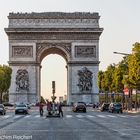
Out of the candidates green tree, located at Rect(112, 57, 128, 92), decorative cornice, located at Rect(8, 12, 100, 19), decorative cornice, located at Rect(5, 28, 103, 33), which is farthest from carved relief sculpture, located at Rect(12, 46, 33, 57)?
green tree, located at Rect(112, 57, 128, 92)

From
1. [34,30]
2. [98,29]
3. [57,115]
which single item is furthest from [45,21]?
[57,115]

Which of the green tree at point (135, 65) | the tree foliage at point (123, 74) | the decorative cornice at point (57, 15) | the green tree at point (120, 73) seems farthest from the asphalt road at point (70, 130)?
the decorative cornice at point (57, 15)

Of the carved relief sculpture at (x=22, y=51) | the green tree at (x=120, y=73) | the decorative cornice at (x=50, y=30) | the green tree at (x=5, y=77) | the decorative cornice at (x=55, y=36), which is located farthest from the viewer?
the decorative cornice at (x=55, y=36)

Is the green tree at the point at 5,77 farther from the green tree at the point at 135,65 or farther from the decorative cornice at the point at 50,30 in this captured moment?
the green tree at the point at 135,65

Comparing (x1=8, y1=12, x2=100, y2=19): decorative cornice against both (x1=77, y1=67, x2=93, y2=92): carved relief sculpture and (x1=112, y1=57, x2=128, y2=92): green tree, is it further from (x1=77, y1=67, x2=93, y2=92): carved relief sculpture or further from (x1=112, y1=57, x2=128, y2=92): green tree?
(x1=112, y1=57, x2=128, y2=92): green tree

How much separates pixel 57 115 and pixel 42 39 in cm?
5890

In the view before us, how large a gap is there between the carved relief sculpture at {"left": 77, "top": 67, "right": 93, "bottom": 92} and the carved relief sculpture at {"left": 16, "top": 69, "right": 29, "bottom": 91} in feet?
32.3

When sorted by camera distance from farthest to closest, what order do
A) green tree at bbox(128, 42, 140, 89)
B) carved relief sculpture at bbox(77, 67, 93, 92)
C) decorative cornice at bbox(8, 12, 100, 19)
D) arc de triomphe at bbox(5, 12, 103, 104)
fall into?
1. carved relief sculpture at bbox(77, 67, 93, 92)
2. decorative cornice at bbox(8, 12, 100, 19)
3. arc de triomphe at bbox(5, 12, 103, 104)
4. green tree at bbox(128, 42, 140, 89)

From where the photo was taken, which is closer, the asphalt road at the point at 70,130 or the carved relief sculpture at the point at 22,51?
the asphalt road at the point at 70,130

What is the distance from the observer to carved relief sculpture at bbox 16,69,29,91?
115 metres

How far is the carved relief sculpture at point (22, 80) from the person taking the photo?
11456cm

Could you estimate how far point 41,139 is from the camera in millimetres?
25094

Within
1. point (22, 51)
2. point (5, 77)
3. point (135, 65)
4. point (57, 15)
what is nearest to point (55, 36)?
point (57, 15)

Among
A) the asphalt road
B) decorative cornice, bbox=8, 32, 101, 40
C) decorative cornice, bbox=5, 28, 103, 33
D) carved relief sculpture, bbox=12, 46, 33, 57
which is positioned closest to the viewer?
the asphalt road
